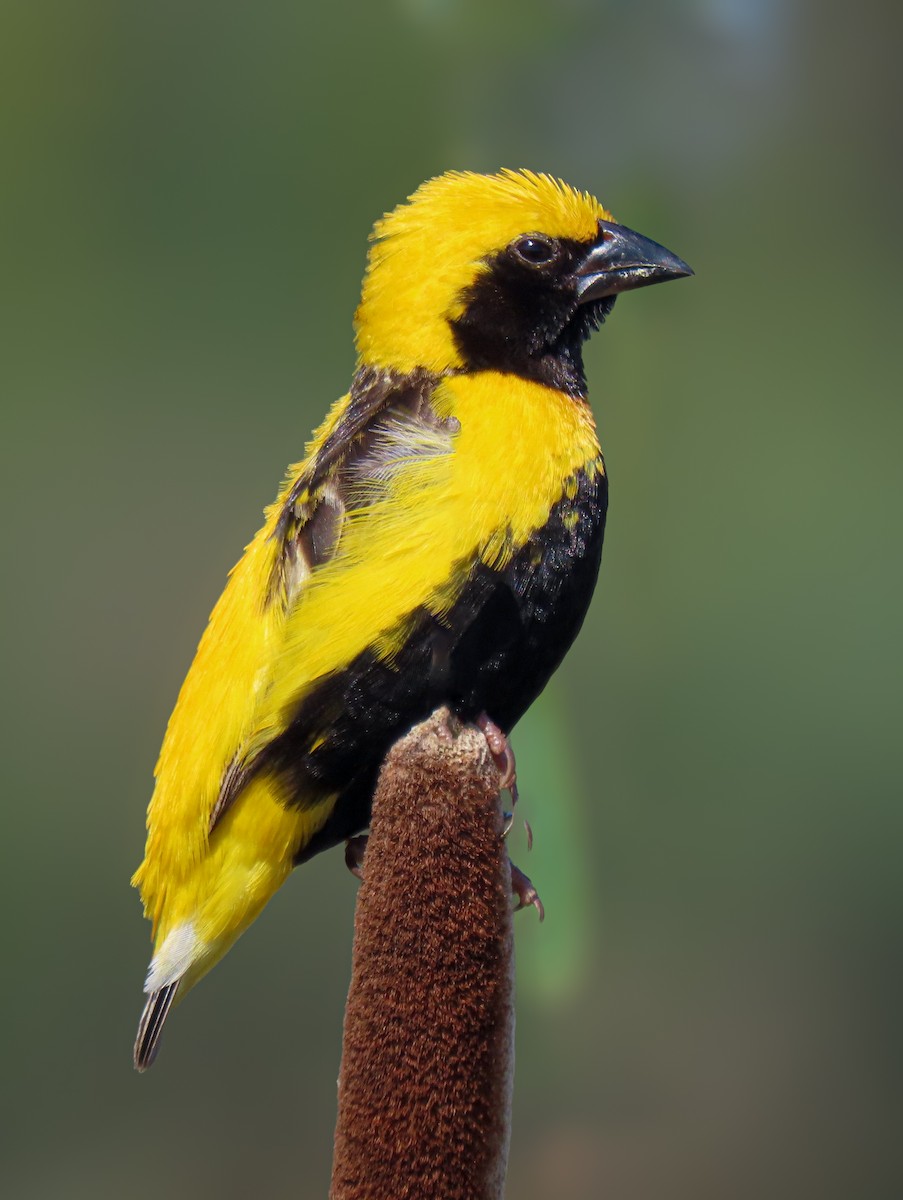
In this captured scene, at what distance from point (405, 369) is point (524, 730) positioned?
0.87 meters

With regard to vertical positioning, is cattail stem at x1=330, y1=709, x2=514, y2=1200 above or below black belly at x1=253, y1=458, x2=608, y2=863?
below

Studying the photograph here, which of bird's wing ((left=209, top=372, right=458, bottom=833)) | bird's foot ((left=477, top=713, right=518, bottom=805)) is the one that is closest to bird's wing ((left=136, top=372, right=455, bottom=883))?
bird's wing ((left=209, top=372, right=458, bottom=833))

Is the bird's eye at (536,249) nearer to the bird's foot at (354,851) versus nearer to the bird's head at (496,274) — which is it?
the bird's head at (496,274)

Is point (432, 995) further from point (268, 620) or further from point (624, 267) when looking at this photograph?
point (624, 267)

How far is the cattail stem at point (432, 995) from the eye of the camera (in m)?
0.64

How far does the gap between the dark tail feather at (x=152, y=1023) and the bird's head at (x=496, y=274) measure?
51cm

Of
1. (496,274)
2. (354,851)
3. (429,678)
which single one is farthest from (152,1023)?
(496,274)

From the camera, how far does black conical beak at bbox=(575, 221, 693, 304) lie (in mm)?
979

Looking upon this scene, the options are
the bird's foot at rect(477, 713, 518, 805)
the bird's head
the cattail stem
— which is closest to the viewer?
the cattail stem

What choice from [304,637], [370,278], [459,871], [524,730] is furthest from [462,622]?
[524,730]

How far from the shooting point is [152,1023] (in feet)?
2.74

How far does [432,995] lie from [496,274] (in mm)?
586

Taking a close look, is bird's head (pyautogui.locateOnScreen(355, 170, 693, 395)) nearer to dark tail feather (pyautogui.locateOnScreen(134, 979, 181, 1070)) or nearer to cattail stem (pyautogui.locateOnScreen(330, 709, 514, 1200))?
cattail stem (pyautogui.locateOnScreen(330, 709, 514, 1200))

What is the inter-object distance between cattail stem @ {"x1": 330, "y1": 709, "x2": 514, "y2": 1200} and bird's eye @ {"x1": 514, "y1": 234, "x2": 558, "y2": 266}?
470mm
